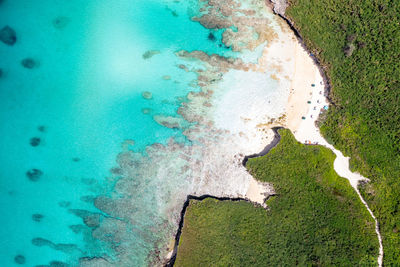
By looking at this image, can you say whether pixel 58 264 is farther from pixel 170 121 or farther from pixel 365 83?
pixel 365 83

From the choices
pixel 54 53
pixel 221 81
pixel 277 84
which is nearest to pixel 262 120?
pixel 277 84

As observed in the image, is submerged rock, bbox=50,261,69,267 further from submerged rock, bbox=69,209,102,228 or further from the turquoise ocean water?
submerged rock, bbox=69,209,102,228

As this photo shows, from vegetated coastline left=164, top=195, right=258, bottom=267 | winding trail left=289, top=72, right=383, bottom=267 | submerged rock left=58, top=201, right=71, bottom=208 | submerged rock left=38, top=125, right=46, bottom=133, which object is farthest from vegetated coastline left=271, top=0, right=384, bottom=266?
submerged rock left=38, top=125, right=46, bottom=133

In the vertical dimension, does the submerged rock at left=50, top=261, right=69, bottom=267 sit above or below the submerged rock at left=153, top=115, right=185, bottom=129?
below

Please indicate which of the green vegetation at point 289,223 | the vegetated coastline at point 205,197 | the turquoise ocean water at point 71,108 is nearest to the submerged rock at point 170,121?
the turquoise ocean water at point 71,108

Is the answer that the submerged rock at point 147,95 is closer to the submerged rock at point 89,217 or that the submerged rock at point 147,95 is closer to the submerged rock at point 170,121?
the submerged rock at point 170,121

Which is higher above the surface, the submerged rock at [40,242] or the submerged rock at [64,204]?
the submerged rock at [64,204]

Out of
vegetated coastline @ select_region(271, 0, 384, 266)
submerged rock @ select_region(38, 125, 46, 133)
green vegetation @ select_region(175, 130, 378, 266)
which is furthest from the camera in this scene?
submerged rock @ select_region(38, 125, 46, 133)
